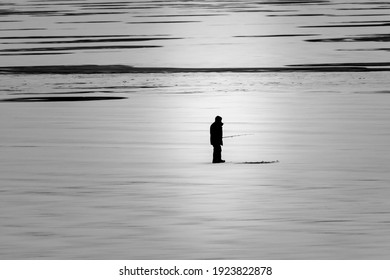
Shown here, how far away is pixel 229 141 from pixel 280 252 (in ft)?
35.4

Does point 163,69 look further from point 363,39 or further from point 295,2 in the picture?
point 295,2

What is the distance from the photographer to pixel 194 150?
77.5 feet

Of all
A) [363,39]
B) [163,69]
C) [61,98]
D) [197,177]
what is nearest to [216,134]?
[197,177]

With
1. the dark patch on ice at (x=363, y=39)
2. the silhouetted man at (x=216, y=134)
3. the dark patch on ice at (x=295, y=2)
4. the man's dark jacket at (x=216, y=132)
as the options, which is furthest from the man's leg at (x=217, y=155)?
the dark patch on ice at (x=295, y=2)

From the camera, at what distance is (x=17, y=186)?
19.3 metres

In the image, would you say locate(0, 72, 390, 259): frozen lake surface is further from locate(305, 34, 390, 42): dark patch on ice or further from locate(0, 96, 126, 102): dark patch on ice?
locate(305, 34, 390, 42): dark patch on ice

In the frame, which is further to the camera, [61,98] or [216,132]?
[61,98]

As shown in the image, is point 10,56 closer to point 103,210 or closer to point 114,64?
point 114,64

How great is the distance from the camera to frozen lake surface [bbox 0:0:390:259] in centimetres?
1525

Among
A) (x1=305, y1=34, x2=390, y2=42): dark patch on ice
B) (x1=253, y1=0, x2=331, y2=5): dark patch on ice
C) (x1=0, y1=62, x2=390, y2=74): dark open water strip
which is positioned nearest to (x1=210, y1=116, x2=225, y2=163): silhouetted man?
(x1=0, y1=62, x2=390, y2=74): dark open water strip

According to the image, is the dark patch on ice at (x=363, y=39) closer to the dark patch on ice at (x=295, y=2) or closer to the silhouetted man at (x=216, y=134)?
the silhouetted man at (x=216, y=134)

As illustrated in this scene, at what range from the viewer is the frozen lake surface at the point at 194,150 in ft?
50.0

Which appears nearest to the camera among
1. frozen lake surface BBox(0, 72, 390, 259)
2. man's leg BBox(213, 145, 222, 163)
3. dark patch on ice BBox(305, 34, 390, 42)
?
frozen lake surface BBox(0, 72, 390, 259)
